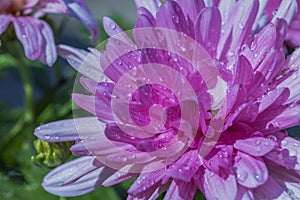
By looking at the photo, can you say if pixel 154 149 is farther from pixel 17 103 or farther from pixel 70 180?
pixel 17 103

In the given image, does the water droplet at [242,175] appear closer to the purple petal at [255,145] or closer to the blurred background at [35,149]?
the purple petal at [255,145]

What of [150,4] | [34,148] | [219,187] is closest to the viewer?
[219,187]

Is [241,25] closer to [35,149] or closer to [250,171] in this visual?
[250,171]

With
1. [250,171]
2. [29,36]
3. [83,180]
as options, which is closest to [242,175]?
[250,171]

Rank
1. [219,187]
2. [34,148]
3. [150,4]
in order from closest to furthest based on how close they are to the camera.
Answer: [219,187] → [150,4] → [34,148]

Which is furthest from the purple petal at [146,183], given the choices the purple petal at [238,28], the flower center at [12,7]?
the flower center at [12,7]

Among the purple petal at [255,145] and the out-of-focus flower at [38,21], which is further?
the out-of-focus flower at [38,21]

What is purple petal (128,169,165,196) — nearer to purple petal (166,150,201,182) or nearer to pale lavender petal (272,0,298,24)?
purple petal (166,150,201,182)
